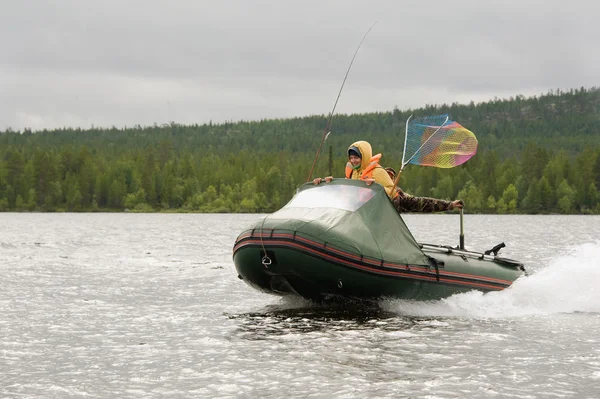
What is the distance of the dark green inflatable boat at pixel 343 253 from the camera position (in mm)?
13445

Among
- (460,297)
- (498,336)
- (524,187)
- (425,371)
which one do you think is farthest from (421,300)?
(524,187)

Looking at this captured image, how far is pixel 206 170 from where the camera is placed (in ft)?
522

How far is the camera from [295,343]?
38.9ft

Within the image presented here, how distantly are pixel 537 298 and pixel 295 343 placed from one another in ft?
20.9

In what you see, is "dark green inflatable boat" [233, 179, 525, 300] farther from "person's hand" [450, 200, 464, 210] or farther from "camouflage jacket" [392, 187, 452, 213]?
"person's hand" [450, 200, 464, 210]

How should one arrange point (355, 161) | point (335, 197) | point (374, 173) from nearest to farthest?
point (335, 197) → point (374, 173) → point (355, 161)

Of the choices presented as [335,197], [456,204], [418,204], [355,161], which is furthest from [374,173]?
[456,204]

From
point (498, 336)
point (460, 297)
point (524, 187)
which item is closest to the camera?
point (498, 336)

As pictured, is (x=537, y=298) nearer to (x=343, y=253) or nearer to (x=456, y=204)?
(x=456, y=204)

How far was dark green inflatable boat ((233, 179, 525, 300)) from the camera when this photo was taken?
529 inches

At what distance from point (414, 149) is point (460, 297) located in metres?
2.86

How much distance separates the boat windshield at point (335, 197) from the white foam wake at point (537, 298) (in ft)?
5.92

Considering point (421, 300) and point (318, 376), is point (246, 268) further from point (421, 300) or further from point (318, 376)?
point (318, 376)

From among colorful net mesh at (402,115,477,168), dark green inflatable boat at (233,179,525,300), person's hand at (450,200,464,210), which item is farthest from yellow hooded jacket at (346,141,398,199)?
person's hand at (450,200,464,210)
